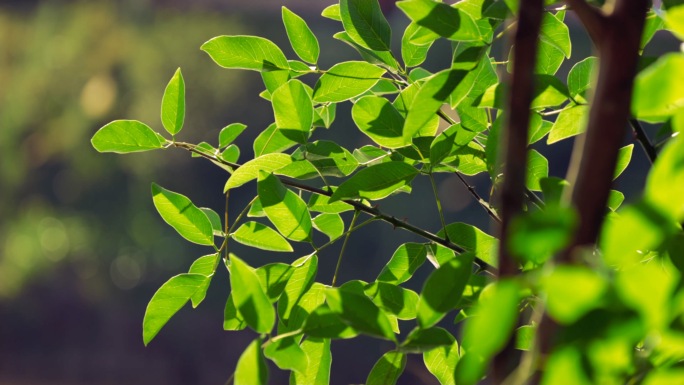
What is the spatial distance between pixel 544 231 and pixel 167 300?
0.20 m

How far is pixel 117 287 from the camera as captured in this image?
3273 millimetres

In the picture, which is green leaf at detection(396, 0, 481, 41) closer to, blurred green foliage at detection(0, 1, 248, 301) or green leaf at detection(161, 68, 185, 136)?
green leaf at detection(161, 68, 185, 136)

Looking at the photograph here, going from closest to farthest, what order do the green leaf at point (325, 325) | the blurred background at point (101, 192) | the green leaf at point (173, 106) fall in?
the green leaf at point (325, 325) → the green leaf at point (173, 106) → the blurred background at point (101, 192)

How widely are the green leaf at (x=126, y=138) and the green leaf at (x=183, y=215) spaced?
2 centimetres

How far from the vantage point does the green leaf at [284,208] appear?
0.26m

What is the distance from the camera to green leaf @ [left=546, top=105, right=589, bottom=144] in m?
0.28

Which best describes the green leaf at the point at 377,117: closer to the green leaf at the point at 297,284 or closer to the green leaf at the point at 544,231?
the green leaf at the point at 297,284

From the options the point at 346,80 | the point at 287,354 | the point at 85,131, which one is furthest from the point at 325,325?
the point at 85,131

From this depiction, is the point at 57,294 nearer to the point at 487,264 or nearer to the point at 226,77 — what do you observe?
the point at 226,77

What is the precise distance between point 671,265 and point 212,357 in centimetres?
307

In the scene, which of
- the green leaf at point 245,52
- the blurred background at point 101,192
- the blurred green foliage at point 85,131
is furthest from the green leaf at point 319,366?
the blurred green foliage at point 85,131

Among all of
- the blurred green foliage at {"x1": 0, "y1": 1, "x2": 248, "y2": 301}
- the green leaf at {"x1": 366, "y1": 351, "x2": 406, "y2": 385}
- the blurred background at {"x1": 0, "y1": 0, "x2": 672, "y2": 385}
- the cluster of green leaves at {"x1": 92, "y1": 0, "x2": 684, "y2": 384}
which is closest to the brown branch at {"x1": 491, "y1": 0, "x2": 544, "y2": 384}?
the cluster of green leaves at {"x1": 92, "y1": 0, "x2": 684, "y2": 384}

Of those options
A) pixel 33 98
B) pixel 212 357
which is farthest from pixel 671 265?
pixel 33 98

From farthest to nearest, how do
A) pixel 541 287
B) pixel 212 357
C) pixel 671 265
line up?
1. pixel 212 357
2. pixel 671 265
3. pixel 541 287
